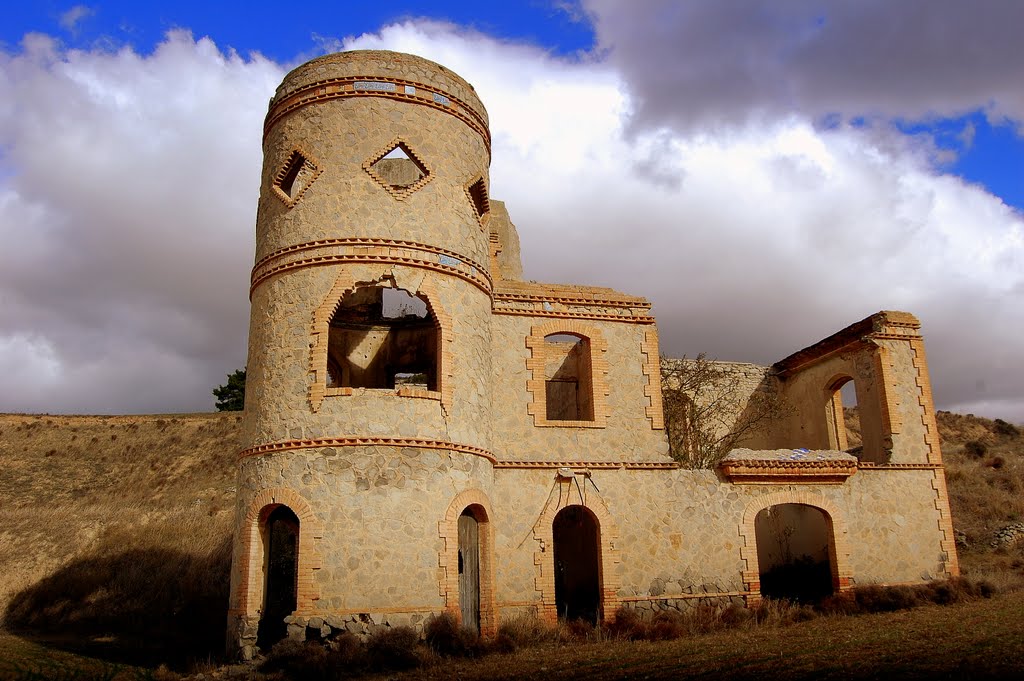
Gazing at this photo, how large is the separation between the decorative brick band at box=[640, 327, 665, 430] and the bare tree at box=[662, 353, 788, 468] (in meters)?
4.10

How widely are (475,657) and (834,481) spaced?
28.6 ft

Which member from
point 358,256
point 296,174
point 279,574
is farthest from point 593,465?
point 279,574

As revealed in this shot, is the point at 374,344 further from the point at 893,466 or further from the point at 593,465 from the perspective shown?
the point at 893,466

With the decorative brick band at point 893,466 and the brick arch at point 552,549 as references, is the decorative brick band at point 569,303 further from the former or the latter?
the decorative brick band at point 893,466

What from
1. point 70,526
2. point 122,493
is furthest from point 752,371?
point 122,493

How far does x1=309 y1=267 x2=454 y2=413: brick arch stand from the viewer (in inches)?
540

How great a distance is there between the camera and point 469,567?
1438cm

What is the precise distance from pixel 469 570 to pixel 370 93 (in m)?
8.82

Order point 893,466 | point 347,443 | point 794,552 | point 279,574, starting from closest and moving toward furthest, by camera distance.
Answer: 1. point 347,443
2. point 893,466
3. point 794,552
4. point 279,574

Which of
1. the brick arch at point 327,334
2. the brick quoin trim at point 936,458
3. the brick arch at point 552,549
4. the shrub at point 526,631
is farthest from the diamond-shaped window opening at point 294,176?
the brick quoin trim at point 936,458

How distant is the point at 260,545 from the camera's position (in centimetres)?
1359

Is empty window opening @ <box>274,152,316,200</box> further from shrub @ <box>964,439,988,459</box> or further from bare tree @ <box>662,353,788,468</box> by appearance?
shrub @ <box>964,439,988,459</box>

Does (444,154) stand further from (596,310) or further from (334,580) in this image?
(334,580)

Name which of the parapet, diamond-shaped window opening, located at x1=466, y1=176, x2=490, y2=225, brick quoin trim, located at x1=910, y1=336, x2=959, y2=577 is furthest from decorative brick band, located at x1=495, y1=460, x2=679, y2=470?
the parapet
